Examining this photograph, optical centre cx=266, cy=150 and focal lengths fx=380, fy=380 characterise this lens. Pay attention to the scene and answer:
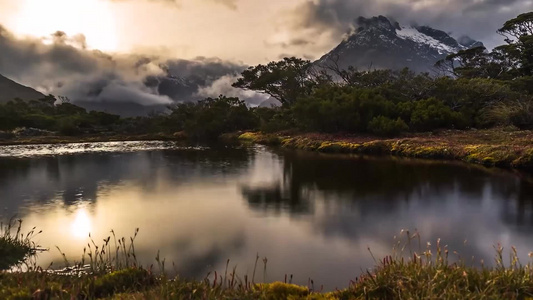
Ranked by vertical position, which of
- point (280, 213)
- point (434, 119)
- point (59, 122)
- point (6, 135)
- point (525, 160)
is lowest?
point (280, 213)

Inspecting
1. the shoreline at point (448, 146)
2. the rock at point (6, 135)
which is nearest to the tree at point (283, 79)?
the shoreline at point (448, 146)

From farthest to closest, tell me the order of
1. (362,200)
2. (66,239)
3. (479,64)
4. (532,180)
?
1. (479,64)
2. (532,180)
3. (362,200)
4. (66,239)

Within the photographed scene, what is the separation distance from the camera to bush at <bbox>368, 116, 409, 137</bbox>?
50.2 metres

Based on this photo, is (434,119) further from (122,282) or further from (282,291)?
(122,282)

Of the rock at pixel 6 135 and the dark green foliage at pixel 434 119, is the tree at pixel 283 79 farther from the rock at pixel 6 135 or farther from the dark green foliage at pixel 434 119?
the rock at pixel 6 135

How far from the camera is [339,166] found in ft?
110

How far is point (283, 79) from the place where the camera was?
87.9 metres

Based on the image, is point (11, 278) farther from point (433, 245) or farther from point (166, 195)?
point (166, 195)

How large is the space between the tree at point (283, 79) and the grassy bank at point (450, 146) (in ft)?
105

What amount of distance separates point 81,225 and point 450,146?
1365 inches

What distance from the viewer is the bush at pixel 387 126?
50156 mm

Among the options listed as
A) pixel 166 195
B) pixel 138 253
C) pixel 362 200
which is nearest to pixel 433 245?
pixel 362 200

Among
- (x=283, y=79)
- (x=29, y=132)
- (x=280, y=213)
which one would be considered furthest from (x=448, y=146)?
(x=29, y=132)

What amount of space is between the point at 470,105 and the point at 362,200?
45.7 meters
